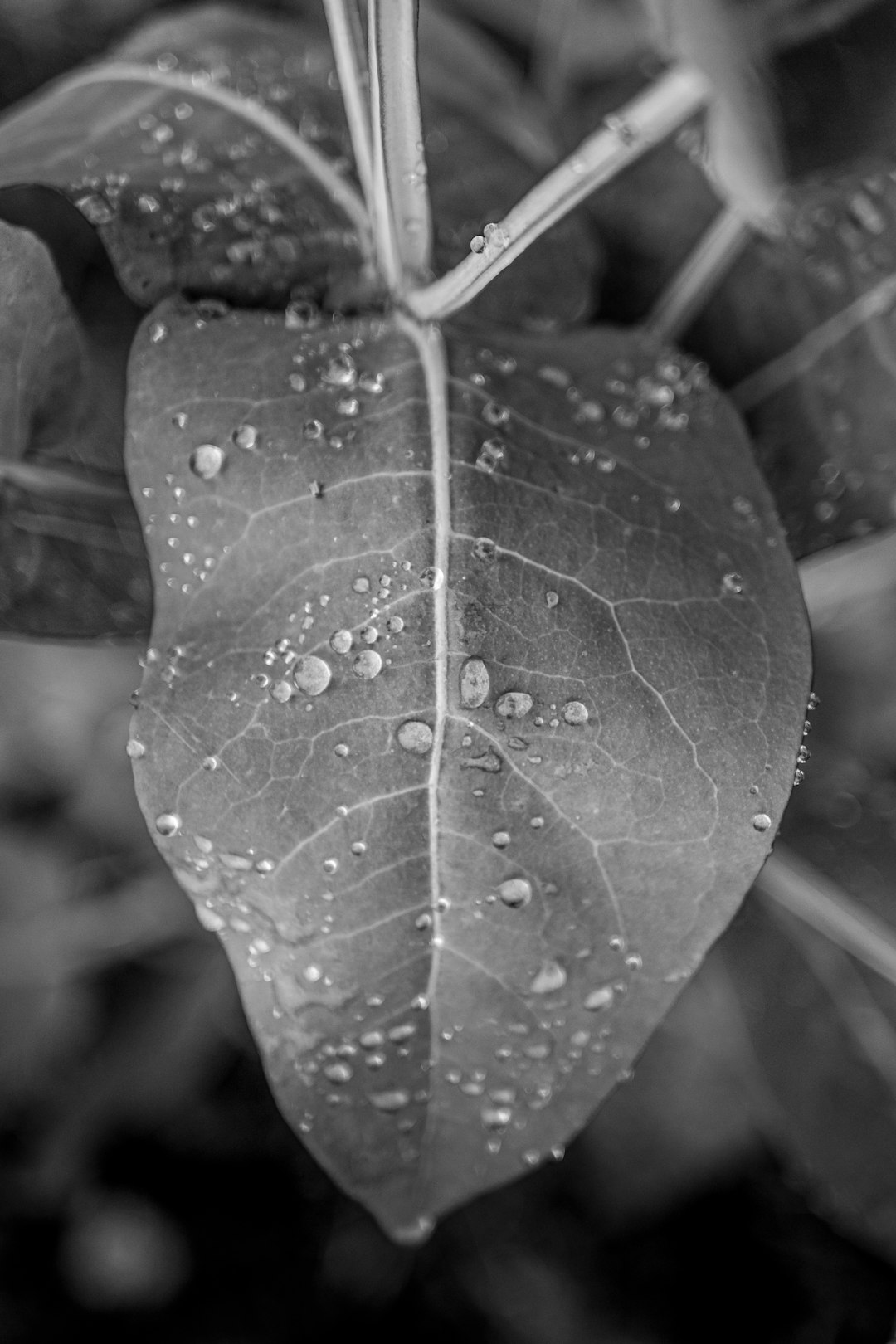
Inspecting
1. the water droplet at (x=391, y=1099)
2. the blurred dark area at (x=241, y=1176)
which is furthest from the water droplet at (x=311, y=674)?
the blurred dark area at (x=241, y=1176)

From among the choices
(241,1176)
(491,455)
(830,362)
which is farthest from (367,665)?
(241,1176)

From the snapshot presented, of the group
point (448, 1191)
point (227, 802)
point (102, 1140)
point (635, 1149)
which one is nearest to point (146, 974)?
point (102, 1140)

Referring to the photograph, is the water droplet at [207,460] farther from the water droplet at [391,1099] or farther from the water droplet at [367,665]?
the water droplet at [391,1099]

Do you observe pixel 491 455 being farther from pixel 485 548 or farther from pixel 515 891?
pixel 515 891

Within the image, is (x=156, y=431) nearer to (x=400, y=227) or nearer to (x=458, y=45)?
(x=400, y=227)

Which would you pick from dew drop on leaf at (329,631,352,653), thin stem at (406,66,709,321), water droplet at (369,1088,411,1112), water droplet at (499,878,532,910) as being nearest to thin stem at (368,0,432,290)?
thin stem at (406,66,709,321)

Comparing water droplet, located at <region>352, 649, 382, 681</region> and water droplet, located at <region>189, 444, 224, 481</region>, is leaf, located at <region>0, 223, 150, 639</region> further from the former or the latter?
water droplet, located at <region>352, 649, 382, 681</region>
